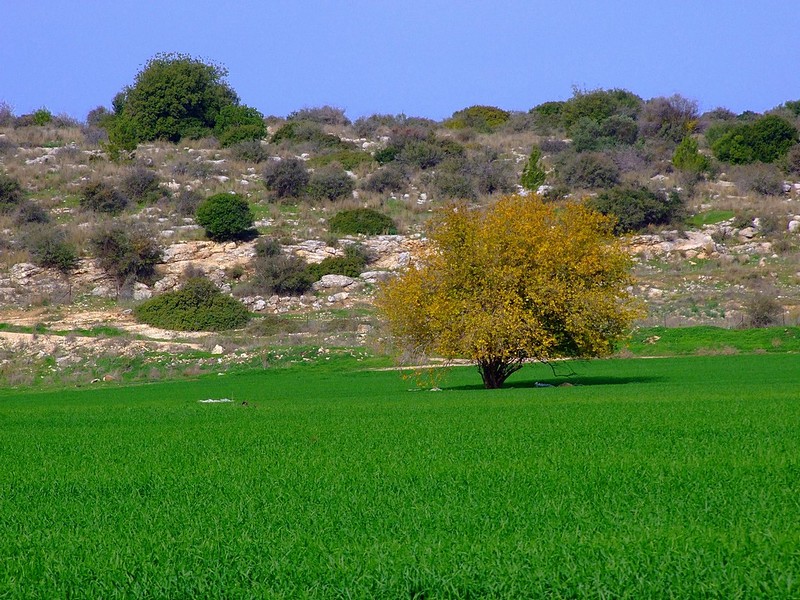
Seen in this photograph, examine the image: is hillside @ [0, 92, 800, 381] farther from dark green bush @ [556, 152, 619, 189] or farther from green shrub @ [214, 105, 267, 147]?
green shrub @ [214, 105, 267, 147]

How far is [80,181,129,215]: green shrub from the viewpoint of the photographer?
78.4 meters

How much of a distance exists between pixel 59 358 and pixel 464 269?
28.5 m

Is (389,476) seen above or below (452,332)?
below

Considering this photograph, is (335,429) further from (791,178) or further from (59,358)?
(791,178)

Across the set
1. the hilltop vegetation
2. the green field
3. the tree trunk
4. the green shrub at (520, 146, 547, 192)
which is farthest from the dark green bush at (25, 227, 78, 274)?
the green field

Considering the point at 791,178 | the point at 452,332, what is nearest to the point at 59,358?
the point at 452,332

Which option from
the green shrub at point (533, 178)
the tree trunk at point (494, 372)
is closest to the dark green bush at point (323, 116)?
the green shrub at point (533, 178)

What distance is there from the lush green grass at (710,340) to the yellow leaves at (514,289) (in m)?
15.9

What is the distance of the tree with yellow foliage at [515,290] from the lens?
3553cm

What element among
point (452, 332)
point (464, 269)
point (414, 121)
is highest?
point (414, 121)

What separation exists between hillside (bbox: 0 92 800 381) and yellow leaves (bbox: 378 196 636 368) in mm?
14025

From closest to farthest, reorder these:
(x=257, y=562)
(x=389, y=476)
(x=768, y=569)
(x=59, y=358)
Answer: (x=768, y=569) → (x=257, y=562) → (x=389, y=476) → (x=59, y=358)

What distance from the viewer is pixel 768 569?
7.29m

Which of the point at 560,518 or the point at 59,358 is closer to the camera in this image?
the point at 560,518
